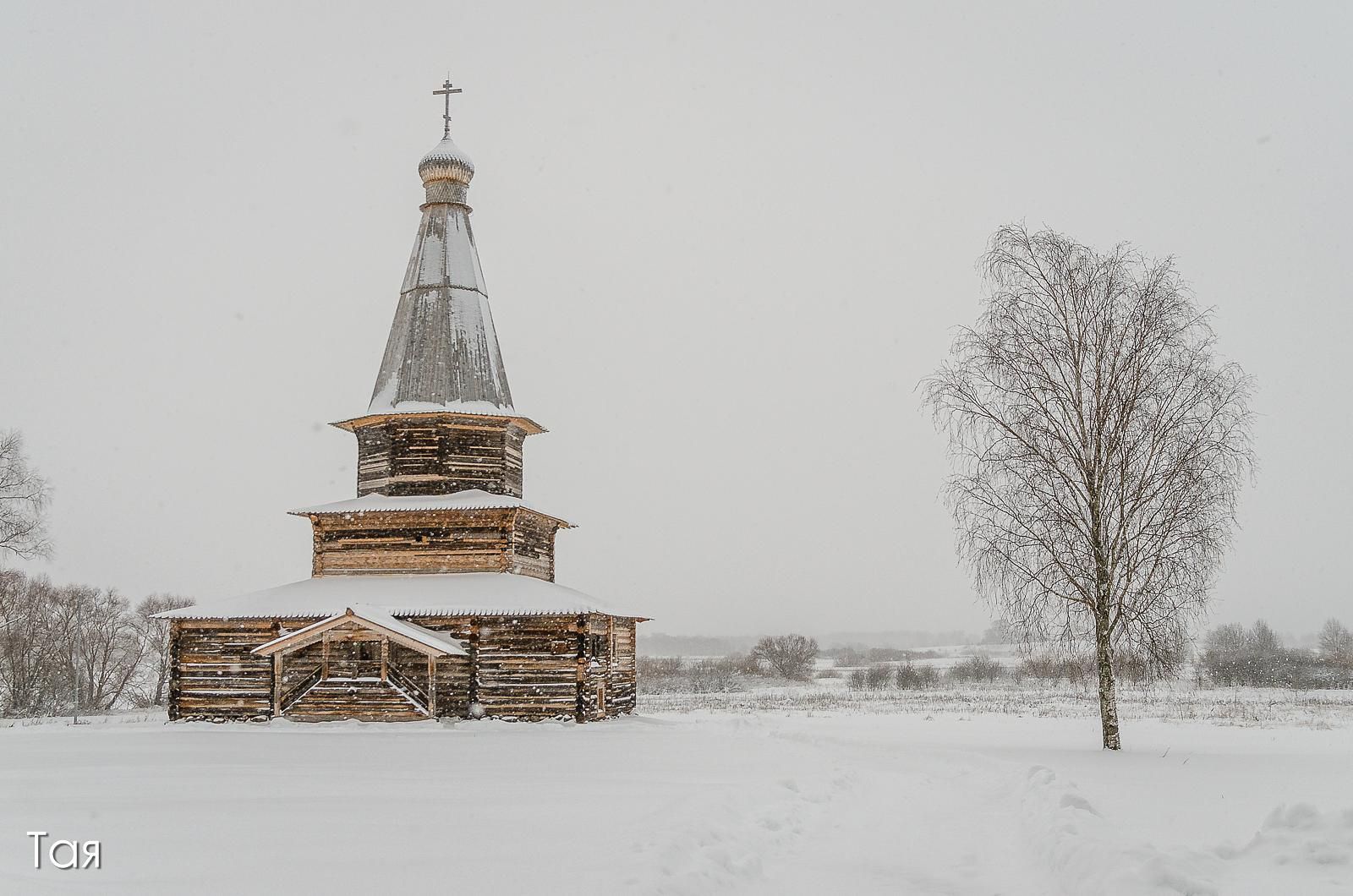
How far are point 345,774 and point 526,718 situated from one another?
35.7 feet

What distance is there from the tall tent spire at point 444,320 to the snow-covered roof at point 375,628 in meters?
6.40

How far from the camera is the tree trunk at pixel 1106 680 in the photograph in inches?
699

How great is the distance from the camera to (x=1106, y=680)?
704 inches

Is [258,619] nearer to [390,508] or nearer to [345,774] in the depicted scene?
[390,508]

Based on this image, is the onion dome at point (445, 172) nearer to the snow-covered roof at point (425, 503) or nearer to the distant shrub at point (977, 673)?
the snow-covered roof at point (425, 503)

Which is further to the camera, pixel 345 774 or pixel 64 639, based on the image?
pixel 64 639

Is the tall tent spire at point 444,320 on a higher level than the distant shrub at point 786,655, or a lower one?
higher

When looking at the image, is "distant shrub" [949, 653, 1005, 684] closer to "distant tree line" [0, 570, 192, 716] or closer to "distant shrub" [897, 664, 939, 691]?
"distant shrub" [897, 664, 939, 691]

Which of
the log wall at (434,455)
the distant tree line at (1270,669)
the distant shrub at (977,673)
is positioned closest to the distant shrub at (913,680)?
the distant shrub at (977,673)

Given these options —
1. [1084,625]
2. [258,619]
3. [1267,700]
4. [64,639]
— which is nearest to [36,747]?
[258,619]

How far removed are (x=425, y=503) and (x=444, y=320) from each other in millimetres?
5647

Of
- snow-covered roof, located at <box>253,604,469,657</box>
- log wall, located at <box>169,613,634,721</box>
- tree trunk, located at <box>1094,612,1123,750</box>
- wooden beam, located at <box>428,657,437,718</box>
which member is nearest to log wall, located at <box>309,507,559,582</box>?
log wall, located at <box>169,613,634,721</box>

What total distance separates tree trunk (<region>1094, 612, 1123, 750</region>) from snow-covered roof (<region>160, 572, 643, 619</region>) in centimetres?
1093

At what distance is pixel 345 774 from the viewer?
42.2 ft
